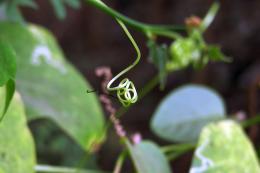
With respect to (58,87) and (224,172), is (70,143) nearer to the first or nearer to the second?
(58,87)

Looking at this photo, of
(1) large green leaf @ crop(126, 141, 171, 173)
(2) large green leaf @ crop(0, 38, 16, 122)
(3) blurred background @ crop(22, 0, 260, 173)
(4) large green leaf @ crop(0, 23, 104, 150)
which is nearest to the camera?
(2) large green leaf @ crop(0, 38, 16, 122)

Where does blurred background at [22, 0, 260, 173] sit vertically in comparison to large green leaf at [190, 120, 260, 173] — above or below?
below

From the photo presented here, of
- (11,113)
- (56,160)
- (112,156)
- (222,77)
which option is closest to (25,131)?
(11,113)

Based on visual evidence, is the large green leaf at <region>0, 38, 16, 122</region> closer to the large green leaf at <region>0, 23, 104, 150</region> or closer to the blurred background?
the large green leaf at <region>0, 23, 104, 150</region>

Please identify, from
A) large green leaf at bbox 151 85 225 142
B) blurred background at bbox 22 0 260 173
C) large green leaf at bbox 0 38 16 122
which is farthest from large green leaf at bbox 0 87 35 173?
blurred background at bbox 22 0 260 173

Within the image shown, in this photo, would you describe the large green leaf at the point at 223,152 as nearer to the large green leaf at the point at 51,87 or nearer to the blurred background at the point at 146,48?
the large green leaf at the point at 51,87
